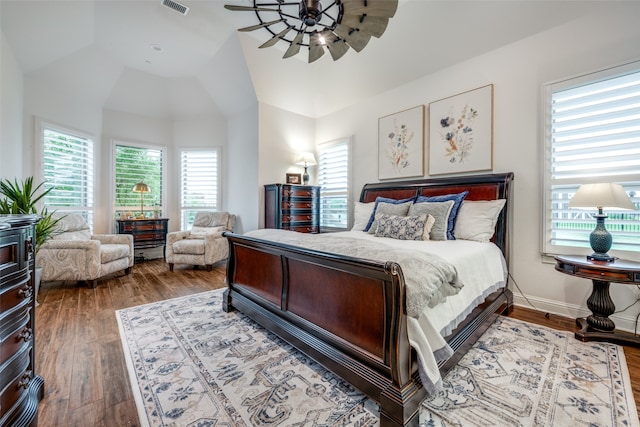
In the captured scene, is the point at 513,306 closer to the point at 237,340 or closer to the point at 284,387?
the point at 284,387

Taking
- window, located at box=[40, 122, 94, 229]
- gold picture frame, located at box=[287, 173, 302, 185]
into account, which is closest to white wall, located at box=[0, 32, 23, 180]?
window, located at box=[40, 122, 94, 229]

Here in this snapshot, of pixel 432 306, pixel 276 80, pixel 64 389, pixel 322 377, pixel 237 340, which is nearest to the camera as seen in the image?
pixel 432 306

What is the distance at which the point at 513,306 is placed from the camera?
303 centimetres

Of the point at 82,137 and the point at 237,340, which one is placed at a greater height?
the point at 82,137

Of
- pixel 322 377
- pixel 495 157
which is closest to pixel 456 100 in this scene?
pixel 495 157

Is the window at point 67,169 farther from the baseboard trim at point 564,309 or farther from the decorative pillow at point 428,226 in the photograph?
the baseboard trim at point 564,309

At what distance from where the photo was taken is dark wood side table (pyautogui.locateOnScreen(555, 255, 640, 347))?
81.3 inches

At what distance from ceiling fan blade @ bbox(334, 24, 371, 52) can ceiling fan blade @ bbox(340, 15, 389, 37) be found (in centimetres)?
5

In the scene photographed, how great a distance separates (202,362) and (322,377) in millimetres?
888

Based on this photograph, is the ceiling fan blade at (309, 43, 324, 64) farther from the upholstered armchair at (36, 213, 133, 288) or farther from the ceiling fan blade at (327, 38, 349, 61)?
the upholstered armchair at (36, 213, 133, 288)

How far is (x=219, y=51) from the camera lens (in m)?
4.38

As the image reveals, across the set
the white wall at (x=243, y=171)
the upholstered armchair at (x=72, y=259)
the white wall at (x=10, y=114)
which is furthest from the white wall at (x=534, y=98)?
the white wall at (x=10, y=114)

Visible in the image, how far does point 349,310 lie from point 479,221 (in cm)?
204

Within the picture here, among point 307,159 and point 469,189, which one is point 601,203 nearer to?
point 469,189
